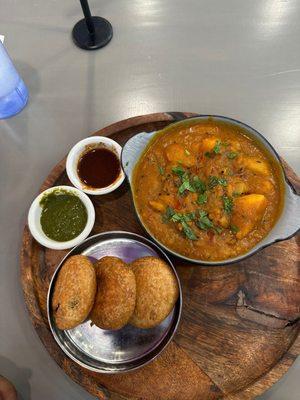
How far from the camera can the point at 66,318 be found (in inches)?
85.0


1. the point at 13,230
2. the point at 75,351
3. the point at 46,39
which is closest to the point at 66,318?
the point at 75,351

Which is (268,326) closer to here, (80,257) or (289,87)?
(80,257)

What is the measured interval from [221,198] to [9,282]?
148cm

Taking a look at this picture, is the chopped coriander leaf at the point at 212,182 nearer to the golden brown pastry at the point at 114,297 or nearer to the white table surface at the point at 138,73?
the golden brown pastry at the point at 114,297

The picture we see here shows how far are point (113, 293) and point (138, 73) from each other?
1.85 m

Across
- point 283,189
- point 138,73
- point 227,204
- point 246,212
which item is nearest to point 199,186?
point 227,204

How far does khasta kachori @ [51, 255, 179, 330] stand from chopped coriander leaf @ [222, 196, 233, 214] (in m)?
0.46

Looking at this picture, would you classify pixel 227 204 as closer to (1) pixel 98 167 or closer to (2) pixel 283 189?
(2) pixel 283 189

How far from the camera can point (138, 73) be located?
3250mm

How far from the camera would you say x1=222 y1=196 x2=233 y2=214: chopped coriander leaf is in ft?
7.60

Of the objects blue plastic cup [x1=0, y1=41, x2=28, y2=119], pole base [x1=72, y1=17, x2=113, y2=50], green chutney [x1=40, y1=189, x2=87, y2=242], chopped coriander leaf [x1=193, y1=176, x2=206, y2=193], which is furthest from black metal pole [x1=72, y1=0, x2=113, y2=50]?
chopped coriander leaf [x1=193, y1=176, x2=206, y2=193]

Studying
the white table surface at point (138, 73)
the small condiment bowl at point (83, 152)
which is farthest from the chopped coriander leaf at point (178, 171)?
the white table surface at point (138, 73)

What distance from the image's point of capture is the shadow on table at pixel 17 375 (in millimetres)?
2559

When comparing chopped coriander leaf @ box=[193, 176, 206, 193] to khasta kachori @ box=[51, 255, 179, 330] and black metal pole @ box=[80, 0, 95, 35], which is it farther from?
black metal pole @ box=[80, 0, 95, 35]
